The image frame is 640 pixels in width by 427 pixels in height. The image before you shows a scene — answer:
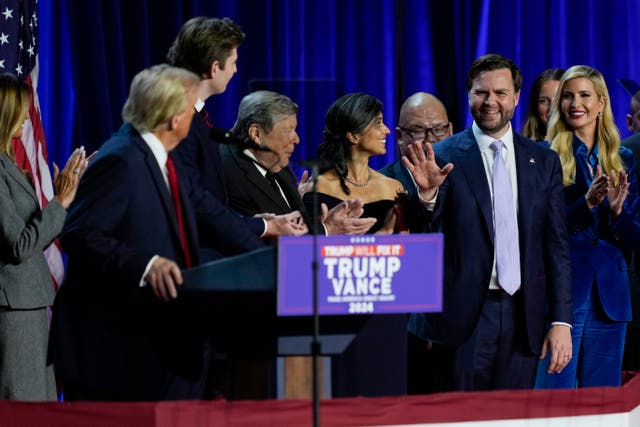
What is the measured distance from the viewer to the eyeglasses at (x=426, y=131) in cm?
505

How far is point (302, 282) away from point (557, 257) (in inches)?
52.2

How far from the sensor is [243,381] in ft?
10.0

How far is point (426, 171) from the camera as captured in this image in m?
3.72

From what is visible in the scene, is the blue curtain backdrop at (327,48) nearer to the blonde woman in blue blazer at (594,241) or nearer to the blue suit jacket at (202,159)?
the blonde woman in blue blazer at (594,241)

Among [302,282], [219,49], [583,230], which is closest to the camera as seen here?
[302,282]

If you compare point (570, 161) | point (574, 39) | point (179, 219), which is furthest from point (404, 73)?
point (179, 219)

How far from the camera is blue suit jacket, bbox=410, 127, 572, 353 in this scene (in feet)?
12.4

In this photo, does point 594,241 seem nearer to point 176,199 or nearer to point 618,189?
point 618,189

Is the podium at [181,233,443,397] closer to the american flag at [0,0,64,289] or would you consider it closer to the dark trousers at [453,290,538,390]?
the dark trousers at [453,290,538,390]

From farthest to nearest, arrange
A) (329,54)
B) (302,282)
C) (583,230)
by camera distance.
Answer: (329,54), (583,230), (302,282)

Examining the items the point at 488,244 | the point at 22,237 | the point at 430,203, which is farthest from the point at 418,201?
the point at 22,237

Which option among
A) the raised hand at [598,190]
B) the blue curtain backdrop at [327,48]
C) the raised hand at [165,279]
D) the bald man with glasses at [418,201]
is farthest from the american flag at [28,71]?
the raised hand at [598,190]

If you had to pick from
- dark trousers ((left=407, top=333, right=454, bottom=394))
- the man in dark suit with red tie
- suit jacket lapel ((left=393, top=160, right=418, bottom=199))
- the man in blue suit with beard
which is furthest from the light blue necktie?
the man in dark suit with red tie

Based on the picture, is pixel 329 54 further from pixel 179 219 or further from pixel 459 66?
pixel 179 219
